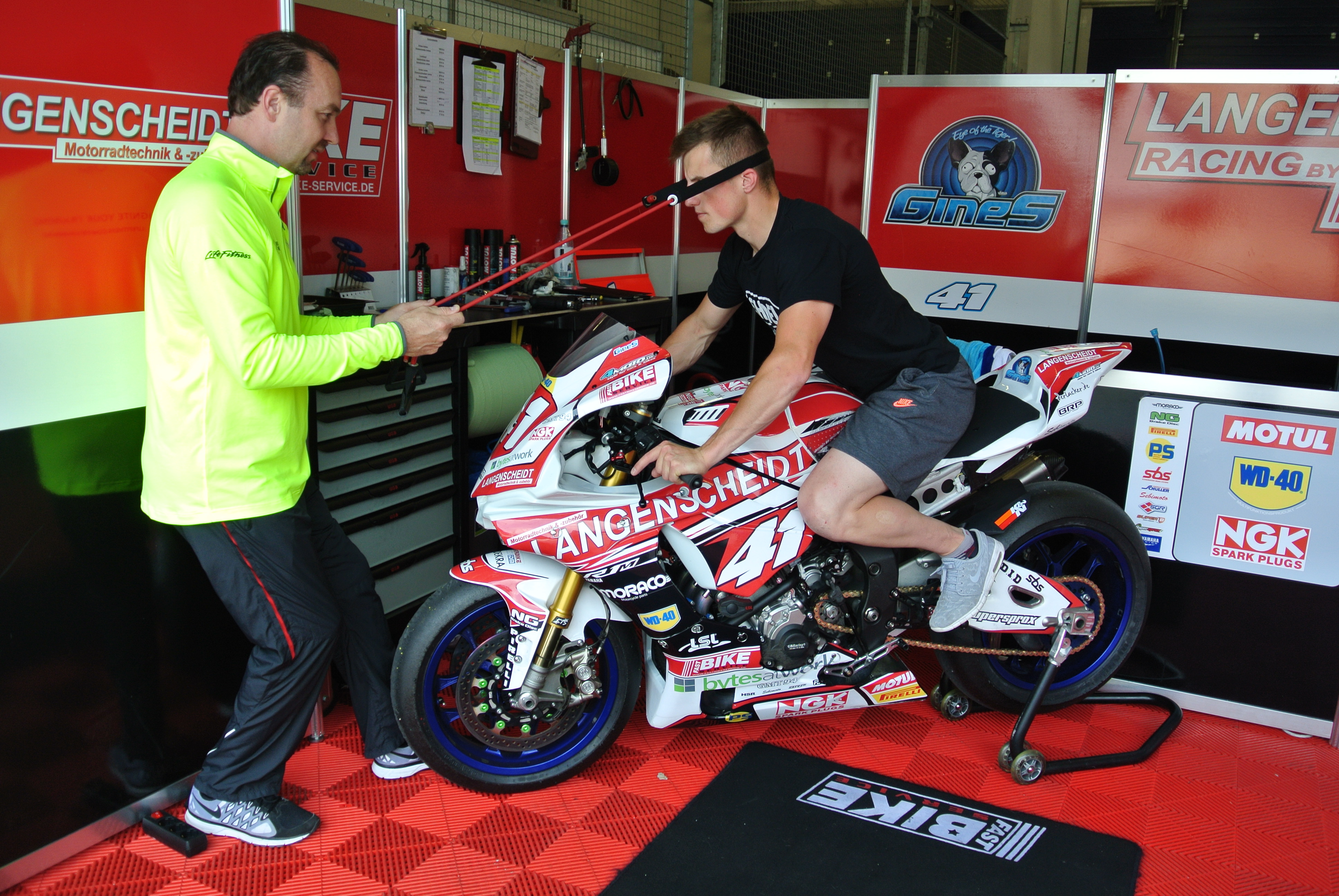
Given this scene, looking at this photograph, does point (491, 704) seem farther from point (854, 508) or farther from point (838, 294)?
point (838, 294)

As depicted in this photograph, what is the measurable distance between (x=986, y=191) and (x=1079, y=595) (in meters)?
2.03

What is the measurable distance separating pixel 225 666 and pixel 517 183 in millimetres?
2429

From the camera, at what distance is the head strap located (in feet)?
7.96

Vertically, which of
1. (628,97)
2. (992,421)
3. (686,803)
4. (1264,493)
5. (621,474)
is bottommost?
(686,803)

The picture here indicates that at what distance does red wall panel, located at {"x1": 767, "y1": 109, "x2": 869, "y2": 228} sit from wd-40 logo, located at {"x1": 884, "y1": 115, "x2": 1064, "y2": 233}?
1.02 meters

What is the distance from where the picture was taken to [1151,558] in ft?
10.4

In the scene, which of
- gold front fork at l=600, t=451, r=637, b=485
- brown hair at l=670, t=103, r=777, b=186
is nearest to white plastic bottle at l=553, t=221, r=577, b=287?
brown hair at l=670, t=103, r=777, b=186

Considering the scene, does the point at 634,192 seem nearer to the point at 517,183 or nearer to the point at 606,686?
the point at 517,183

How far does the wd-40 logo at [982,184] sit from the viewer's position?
4.25 metres

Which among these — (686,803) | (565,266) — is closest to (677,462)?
(686,803)

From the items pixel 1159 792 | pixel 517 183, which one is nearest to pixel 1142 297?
pixel 1159 792

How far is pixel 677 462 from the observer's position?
2.35m

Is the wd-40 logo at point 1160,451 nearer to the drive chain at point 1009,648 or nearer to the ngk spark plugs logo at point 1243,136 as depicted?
the drive chain at point 1009,648

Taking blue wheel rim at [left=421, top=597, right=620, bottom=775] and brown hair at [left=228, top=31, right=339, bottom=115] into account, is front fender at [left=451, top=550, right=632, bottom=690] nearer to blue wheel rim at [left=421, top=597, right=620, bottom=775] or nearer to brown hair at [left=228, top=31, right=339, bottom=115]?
blue wheel rim at [left=421, top=597, right=620, bottom=775]
